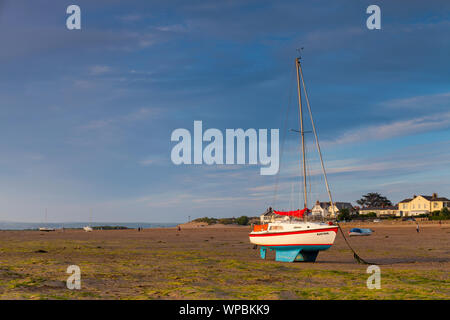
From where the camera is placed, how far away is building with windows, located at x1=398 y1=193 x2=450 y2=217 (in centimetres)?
13850

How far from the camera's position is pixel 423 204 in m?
142

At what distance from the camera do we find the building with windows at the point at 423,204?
138 meters

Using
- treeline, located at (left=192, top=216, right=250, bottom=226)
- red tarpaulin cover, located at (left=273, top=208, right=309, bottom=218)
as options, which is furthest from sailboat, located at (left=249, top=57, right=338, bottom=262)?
treeline, located at (left=192, top=216, right=250, bottom=226)

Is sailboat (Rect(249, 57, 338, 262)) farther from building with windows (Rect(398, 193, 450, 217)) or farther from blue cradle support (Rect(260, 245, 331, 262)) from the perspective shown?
building with windows (Rect(398, 193, 450, 217))

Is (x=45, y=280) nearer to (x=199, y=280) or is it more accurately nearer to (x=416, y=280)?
(x=199, y=280)

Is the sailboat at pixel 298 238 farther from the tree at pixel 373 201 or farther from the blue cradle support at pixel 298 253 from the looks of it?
the tree at pixel 373 201

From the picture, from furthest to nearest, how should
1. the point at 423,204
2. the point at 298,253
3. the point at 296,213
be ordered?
the point at 423,204 < the point at 296,213 < the point at 298,253

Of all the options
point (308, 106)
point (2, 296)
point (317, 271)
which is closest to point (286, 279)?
point (317, 271)

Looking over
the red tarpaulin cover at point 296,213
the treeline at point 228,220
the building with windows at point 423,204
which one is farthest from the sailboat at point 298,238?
the treeline at point 228,220

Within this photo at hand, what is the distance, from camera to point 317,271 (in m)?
20.2

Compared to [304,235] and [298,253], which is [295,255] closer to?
[298,253]

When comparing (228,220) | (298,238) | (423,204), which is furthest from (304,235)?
(228,220)

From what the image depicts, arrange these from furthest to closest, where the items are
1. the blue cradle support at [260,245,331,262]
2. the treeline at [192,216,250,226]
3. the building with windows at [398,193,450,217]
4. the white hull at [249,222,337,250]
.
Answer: the treeline at [192,216,250,226]
the building with windows at [398,193,450,217]
the blue cradle support at [260,245,331,262]
the white hull at [249,222,337,250]
